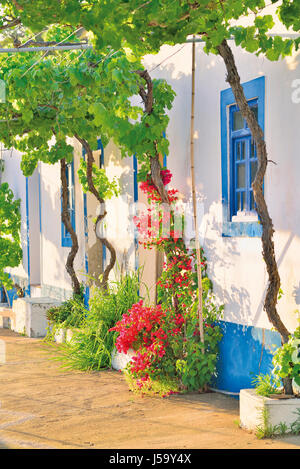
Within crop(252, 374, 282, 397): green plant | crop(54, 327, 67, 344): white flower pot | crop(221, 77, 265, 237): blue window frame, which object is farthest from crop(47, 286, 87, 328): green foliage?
crop(252, 374, 282, 397): green plant

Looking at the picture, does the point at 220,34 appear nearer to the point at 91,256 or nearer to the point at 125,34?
the point at 125,34

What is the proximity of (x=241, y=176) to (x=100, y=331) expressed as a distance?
295 cm

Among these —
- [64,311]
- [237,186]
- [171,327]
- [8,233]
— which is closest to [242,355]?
[171,327]

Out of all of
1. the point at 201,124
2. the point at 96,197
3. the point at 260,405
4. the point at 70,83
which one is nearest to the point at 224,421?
the point at 260,405

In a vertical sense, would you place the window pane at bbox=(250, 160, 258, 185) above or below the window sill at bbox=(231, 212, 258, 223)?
above

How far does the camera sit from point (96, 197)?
413 inches

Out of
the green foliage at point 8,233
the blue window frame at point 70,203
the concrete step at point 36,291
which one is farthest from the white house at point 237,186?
the green foliage at point 8,233

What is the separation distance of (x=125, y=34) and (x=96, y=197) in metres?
5.92

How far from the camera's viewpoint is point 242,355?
684 centimetres

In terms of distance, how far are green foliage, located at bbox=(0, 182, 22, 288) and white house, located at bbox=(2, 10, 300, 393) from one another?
4839 mm

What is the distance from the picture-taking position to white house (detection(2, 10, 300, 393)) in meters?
6.13

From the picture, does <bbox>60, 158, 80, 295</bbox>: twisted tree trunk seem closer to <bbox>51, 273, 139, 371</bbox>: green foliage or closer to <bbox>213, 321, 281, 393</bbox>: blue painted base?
<bbox>51, 273, 139, 371</bbox>: green foliage

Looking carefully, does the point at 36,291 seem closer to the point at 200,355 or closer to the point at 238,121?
the point at 200,355

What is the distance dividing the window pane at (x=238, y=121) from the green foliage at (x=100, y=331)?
281 cm
